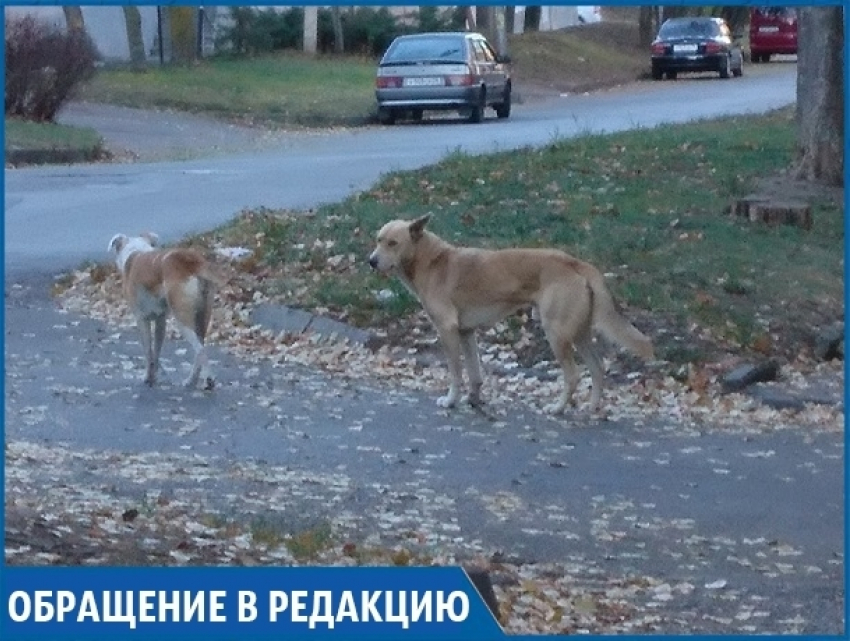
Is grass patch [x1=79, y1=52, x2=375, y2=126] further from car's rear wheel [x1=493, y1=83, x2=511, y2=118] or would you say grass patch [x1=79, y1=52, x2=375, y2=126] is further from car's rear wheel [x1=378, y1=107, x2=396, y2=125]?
car's rear wheel [x1=378, y1=107, x2=396, y2=125]

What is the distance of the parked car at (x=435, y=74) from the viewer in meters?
15.3

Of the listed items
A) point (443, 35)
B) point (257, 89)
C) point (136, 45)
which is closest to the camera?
point (443, 35)

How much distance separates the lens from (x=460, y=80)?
1748cm

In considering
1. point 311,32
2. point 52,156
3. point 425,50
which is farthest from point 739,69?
point 52,156

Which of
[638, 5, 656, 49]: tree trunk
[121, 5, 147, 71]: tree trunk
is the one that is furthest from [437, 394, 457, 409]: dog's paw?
[121, 5, 147, 71]: tree trunk

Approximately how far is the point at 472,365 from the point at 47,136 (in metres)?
15.0

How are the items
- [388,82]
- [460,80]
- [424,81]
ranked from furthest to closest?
[460,80] → [424,81] → [388,82]

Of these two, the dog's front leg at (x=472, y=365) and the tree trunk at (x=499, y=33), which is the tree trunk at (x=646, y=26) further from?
the dog's front leg at (x=472, y=365)

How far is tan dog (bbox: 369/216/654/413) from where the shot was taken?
9641mm

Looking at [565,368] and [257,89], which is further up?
[257,89]

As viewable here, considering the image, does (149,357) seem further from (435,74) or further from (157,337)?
(435,74)

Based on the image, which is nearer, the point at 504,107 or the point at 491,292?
the point at 491,292

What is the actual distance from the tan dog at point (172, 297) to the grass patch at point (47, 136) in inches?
486

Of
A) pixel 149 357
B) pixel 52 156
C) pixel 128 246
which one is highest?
pixel 128 246
